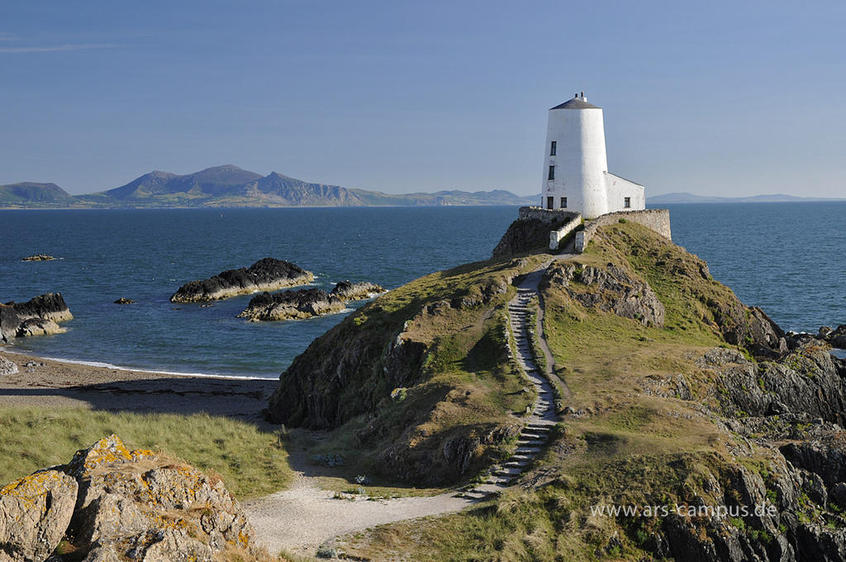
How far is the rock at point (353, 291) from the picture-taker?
300 ft

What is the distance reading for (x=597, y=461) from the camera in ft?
85.4

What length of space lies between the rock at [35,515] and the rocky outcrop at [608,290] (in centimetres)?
3377

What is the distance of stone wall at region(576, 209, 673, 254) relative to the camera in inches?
2031

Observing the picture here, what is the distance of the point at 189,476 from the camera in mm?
17766

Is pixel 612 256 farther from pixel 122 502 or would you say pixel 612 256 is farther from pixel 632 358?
pixel 122 502

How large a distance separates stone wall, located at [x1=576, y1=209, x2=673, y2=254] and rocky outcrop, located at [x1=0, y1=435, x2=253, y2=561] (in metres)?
37.7

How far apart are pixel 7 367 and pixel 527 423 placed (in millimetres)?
47679

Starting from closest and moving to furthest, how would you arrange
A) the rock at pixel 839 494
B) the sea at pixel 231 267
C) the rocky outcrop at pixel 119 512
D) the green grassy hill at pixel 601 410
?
the rocky outcrop at pixel 119 512 < the green grassy hill at pixel 601 410 < the rock at pixel 839 494 < the sea at pixel 231 267

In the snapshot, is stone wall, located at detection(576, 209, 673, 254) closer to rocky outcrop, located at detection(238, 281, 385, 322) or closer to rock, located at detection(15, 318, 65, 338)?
rocky outcrop, located at detection(238, 281, 385, 322)

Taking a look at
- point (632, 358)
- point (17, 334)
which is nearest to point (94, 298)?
point (17, 334)

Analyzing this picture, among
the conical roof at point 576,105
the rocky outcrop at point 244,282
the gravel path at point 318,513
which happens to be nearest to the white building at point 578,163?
the conical roof at point 576,105

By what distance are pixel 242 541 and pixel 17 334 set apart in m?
69.5

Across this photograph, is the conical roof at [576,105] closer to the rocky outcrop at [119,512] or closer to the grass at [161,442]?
the grass at [161,442]

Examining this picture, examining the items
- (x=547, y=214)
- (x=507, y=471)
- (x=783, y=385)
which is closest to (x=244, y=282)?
(x=547, y=214)
